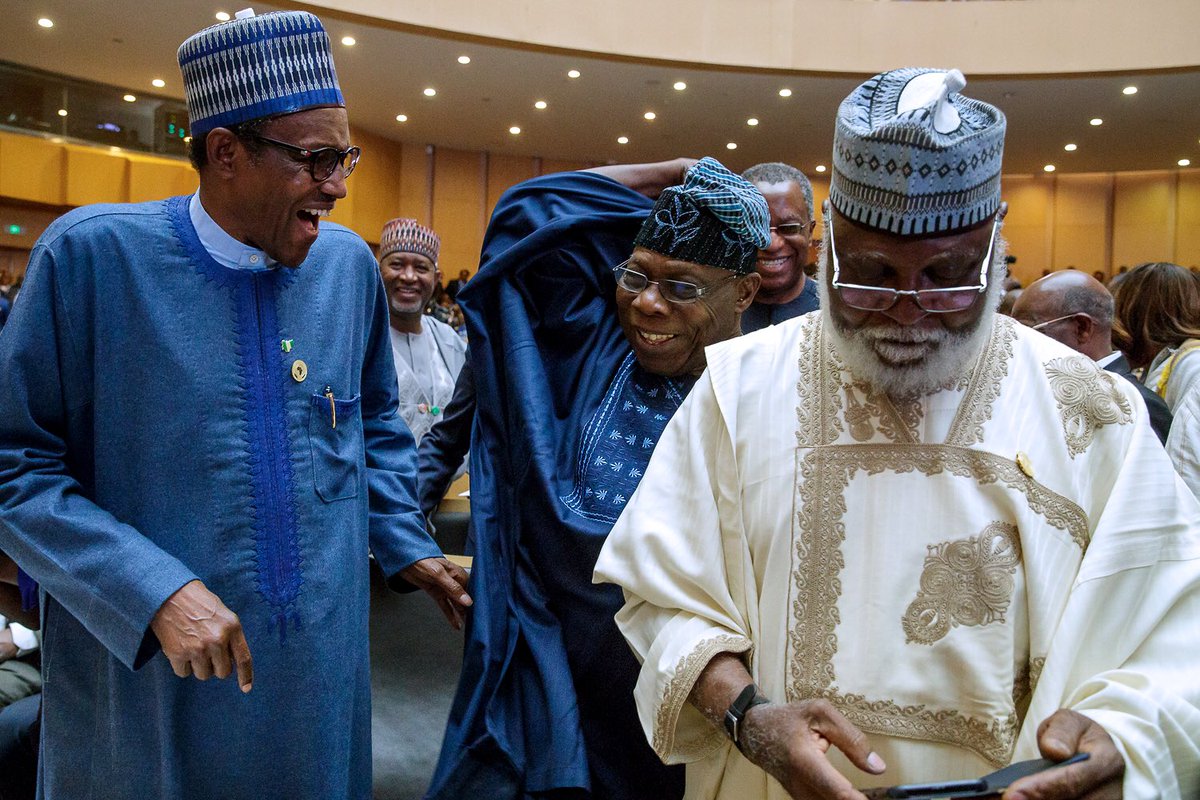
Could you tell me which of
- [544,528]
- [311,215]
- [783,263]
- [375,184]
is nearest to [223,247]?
[311,215]

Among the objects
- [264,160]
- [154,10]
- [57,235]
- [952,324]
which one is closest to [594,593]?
[952,324]

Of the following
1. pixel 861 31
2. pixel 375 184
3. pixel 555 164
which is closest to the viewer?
pixel 861 31

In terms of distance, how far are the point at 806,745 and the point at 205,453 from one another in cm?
107

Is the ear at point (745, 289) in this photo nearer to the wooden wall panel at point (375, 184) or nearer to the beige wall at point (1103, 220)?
the wooden wall panel at point (375, 184)

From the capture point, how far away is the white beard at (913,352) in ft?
4.34

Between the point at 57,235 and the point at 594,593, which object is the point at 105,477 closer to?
the point at 57,235

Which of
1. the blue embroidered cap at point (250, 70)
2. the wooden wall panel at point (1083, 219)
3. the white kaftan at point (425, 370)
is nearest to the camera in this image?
the blue embroidered cap at point (250, 70)

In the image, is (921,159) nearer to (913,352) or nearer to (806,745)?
(913,352)

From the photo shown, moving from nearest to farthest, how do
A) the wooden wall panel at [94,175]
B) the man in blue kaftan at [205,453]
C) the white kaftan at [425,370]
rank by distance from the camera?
the man in blue kaftan at [205,453]
the white kaftan at [425,370]
the wooden wall panel at [94,175]

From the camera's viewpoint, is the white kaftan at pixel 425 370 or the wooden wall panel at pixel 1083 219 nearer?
the white kaftan at pixel 425 370

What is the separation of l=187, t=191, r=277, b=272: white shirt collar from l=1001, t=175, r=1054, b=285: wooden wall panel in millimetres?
18780

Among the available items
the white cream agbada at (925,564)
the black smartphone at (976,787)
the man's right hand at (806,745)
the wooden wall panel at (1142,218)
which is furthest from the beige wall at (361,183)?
the black smartphone at (976,787)

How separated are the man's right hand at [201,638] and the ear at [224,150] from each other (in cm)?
75

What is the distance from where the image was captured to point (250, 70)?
1.65m
